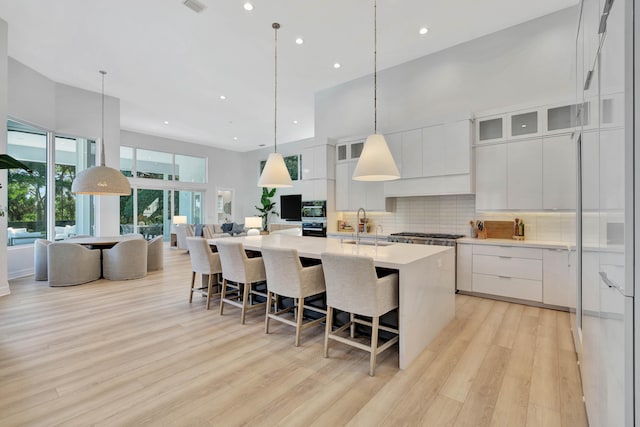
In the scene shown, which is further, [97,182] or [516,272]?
[97,182]

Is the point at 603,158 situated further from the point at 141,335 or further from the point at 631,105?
the point at 141,335

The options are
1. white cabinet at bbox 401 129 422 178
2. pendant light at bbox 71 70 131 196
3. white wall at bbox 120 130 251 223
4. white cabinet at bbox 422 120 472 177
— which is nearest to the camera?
white cabinet at bbox 422 120 472 177

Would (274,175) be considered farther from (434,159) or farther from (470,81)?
(470,81)

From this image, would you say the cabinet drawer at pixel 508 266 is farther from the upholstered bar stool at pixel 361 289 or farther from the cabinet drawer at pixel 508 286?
the upholstered bar stool at pixel 361 289

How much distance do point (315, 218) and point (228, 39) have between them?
3.35 m

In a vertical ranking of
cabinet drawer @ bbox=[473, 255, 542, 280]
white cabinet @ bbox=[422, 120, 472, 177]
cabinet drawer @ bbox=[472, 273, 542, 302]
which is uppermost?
white cabinet @ bbox=[422, 120, 472, 177]

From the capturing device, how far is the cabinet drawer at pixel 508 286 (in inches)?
150

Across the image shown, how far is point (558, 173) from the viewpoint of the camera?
378 cm

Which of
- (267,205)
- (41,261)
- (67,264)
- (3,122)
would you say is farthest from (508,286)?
(267,205)

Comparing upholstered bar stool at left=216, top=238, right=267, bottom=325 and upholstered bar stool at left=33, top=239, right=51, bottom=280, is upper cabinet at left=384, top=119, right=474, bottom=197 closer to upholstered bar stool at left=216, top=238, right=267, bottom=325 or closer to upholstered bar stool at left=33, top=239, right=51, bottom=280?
upholstered bar stool at left=216, top=238, right=267, bottom=325

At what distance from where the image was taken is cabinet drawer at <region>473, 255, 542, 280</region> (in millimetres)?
3803

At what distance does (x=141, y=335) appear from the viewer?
303 centimetres

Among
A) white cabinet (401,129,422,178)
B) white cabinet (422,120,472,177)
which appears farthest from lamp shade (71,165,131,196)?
white cabinet (422,120,472,177)

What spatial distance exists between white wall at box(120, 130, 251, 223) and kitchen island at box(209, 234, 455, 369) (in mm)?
8856
